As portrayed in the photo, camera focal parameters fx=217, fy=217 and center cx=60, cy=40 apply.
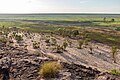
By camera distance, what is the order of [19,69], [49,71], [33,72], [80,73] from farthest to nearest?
[19,69] < [33,72] < [80,73] < [49,71]

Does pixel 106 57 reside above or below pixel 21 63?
below

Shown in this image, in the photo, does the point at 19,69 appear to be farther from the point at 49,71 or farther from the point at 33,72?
the point at 49,71

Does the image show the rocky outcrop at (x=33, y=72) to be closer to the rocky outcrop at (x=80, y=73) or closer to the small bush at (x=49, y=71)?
the rocky outcrop at (x=80, y=73)

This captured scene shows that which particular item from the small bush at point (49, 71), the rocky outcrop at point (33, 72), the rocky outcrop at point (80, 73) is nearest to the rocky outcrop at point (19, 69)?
the rocky outcrop at point (33, 72)

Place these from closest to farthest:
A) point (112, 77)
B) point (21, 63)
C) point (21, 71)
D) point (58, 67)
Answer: point (112, 77), point (58, 67), point (21, 71), point (21, 63)

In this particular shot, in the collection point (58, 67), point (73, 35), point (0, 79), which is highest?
point (58, 67)

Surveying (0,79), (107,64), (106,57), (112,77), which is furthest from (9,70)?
(106,57)

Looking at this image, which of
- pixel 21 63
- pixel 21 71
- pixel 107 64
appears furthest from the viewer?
pixel 107 64

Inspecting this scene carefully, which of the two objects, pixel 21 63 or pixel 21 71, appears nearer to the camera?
pixel 21 71

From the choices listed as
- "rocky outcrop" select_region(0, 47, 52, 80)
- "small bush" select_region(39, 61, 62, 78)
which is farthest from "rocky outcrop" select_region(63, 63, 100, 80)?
"rocky outcrop" select_region(0, 47, 52, 80)

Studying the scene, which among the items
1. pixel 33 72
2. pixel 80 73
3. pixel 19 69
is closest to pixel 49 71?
pixel 33 72

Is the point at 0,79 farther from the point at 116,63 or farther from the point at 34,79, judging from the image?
the point at 116,63
